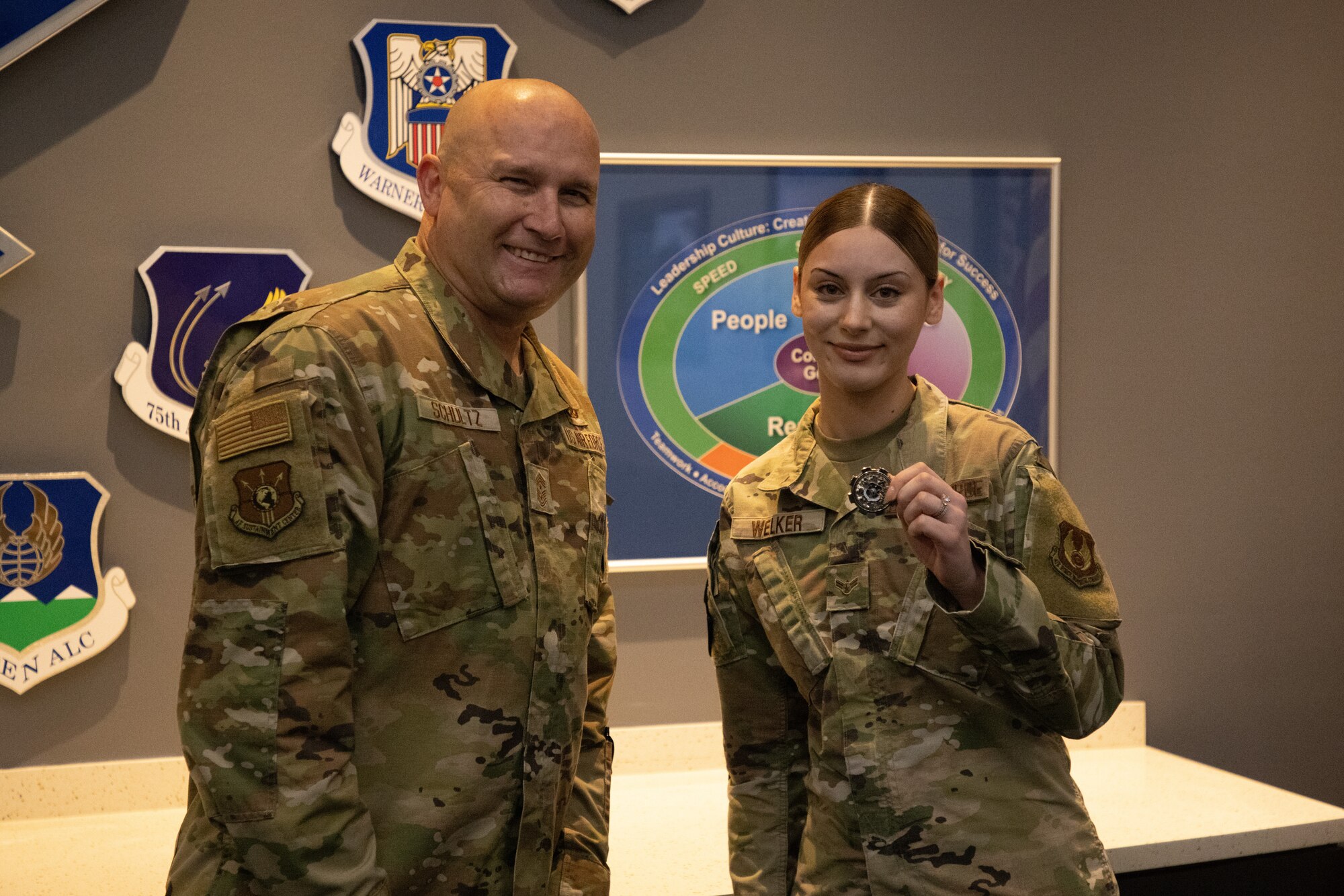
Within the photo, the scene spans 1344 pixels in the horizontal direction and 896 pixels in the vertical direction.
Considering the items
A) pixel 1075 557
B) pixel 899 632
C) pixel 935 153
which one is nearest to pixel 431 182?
pixel 899 632

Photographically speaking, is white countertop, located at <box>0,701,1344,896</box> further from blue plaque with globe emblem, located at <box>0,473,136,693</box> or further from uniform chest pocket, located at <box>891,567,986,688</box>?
uniform chest pocket, located at <box>891,567,986,688</box>

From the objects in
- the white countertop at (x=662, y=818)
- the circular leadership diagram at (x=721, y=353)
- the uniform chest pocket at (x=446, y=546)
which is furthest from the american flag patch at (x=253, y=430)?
the circular leadership diagram at (x=721, y=353)

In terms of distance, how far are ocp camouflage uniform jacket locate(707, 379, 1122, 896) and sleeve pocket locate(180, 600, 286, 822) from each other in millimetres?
582

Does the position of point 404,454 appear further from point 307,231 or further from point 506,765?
point 307,231

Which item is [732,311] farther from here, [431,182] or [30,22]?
[30,22]

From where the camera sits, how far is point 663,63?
88.2 inches

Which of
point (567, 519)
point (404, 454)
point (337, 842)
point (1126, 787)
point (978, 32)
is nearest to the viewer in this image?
point (337, 842)

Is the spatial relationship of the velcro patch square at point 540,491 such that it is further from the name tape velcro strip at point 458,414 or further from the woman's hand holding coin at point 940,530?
the woman's hand holding coin at point 940,530

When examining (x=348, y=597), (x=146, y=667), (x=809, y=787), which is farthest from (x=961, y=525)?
(x=146, y=667)

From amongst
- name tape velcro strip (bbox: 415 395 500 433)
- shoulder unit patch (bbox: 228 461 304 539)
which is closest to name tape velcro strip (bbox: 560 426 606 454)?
name tape velcro strip (bbox: 415 395 500 433)

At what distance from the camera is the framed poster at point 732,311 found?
225cm

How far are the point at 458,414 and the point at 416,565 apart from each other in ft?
0.56

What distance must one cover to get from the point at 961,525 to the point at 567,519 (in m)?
0.45

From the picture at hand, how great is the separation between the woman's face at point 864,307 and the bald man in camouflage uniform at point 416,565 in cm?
29
